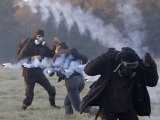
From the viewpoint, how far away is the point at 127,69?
6488mm

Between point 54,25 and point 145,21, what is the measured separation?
2638 cm

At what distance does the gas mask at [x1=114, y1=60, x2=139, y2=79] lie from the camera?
648cm

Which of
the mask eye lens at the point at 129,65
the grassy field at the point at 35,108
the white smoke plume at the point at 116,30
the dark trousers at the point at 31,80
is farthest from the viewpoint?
the white smoke plume at the point at 116,30

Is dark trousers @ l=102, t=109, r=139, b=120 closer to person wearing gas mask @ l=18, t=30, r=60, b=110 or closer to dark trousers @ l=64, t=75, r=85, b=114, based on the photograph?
dark trousers @ l=64, t=75, r=85, b=114

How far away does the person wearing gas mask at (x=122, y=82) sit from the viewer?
6547mm

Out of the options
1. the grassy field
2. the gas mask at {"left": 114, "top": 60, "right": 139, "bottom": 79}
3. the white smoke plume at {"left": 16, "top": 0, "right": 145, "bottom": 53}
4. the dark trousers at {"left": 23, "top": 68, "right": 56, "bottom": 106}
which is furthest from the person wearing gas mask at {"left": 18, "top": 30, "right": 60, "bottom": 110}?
the gas mask at {"left": 114, "top": 60, "right": 139, "bottom": 79}

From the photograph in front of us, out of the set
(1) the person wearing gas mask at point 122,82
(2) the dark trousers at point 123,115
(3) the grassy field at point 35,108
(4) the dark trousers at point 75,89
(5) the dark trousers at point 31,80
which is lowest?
(3) the grassy field at point 35,108

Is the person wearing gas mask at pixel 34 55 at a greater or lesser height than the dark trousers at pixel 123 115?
lesser

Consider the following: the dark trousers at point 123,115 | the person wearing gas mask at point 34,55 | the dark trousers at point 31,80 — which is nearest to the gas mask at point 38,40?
the person wearing gas mask at point 34,55

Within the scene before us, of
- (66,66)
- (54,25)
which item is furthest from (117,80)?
(54,25)

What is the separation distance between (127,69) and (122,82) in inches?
8.2

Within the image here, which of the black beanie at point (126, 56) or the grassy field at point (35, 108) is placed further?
the grassy field at point (35, 108)

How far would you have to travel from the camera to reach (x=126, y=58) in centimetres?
650

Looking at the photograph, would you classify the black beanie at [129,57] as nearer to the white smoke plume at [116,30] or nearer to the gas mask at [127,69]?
the gas mask at [127,69]
